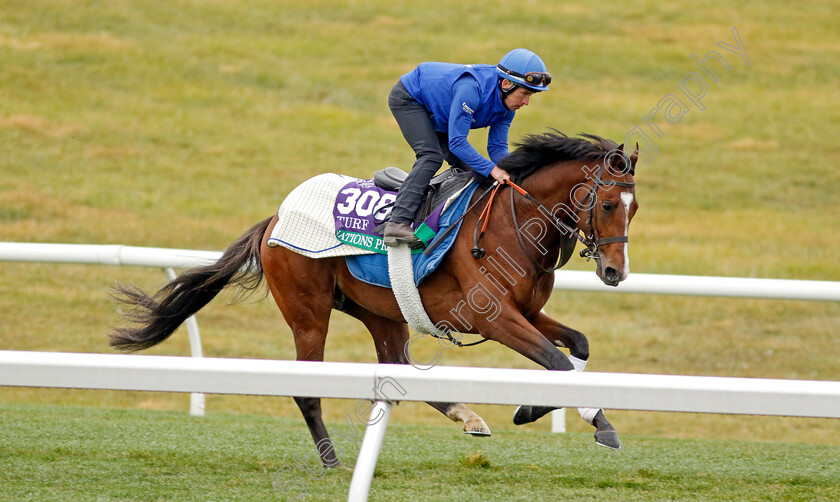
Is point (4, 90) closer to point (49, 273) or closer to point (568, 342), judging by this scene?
point (49, 273)

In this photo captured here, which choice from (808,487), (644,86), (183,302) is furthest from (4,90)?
(808,487)

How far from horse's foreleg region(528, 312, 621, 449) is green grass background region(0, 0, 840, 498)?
382cm

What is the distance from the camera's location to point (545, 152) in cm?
445

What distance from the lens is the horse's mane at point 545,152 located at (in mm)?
4312

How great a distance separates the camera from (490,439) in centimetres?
524

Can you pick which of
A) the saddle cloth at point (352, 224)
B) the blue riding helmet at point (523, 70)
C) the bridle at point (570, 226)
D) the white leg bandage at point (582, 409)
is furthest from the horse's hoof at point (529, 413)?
the blue riding helmet at point (523, 70)

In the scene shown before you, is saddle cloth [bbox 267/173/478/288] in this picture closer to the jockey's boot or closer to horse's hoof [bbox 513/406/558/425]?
the jockey's boot

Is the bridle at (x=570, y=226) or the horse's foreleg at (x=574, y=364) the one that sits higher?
the bridle at (x=570, y=226)

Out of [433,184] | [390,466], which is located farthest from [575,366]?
[433,184]

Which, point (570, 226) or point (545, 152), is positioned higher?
point (545, 152)

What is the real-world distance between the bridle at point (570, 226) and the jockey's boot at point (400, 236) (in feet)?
0.89

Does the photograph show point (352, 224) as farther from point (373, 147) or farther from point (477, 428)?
point (373, 147)

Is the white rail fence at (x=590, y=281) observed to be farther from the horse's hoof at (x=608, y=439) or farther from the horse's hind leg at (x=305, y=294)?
the horse's hoof at (x=608, y=439)

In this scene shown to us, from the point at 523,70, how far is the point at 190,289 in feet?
6.92
